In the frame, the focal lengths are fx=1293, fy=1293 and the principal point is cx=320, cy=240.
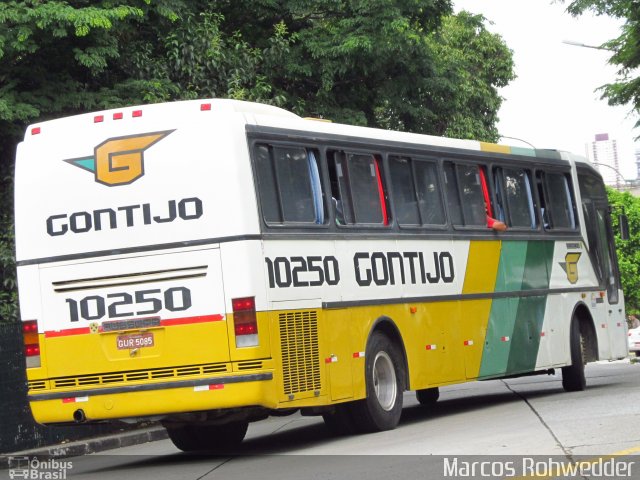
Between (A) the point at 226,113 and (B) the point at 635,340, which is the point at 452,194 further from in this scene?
(B) the point at 635,340

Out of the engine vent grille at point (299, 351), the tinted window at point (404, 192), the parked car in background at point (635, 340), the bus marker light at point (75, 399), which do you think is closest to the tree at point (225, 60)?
the tinted window at point (404, 192)

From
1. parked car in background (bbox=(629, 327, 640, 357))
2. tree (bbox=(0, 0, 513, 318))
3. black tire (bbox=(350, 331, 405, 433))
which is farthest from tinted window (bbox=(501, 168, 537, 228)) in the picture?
parked car in background (bbox=(629, 327, 640, 357))

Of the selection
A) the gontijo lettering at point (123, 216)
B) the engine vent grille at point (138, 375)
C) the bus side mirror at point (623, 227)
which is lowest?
the engine vent grille at point (138, 375)

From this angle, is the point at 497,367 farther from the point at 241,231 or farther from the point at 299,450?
the point at 241,231

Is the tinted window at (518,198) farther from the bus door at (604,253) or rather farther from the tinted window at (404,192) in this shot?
the tinted window at (404,192)

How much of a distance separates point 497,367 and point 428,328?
2130mm

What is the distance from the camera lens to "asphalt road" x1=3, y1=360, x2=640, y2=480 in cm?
1034

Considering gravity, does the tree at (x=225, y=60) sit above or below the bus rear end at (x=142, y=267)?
above

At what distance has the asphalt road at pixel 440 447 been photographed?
33.9 feet

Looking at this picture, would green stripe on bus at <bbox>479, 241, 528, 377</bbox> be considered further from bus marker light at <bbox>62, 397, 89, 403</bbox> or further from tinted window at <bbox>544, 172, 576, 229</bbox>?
bus marker light at <bbox>62, 397, 89, 403</bbox>

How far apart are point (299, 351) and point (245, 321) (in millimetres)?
905

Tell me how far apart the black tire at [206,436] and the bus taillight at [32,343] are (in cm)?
211

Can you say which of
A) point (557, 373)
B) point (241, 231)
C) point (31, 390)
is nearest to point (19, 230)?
point (31, 390)

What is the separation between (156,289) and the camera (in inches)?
495
